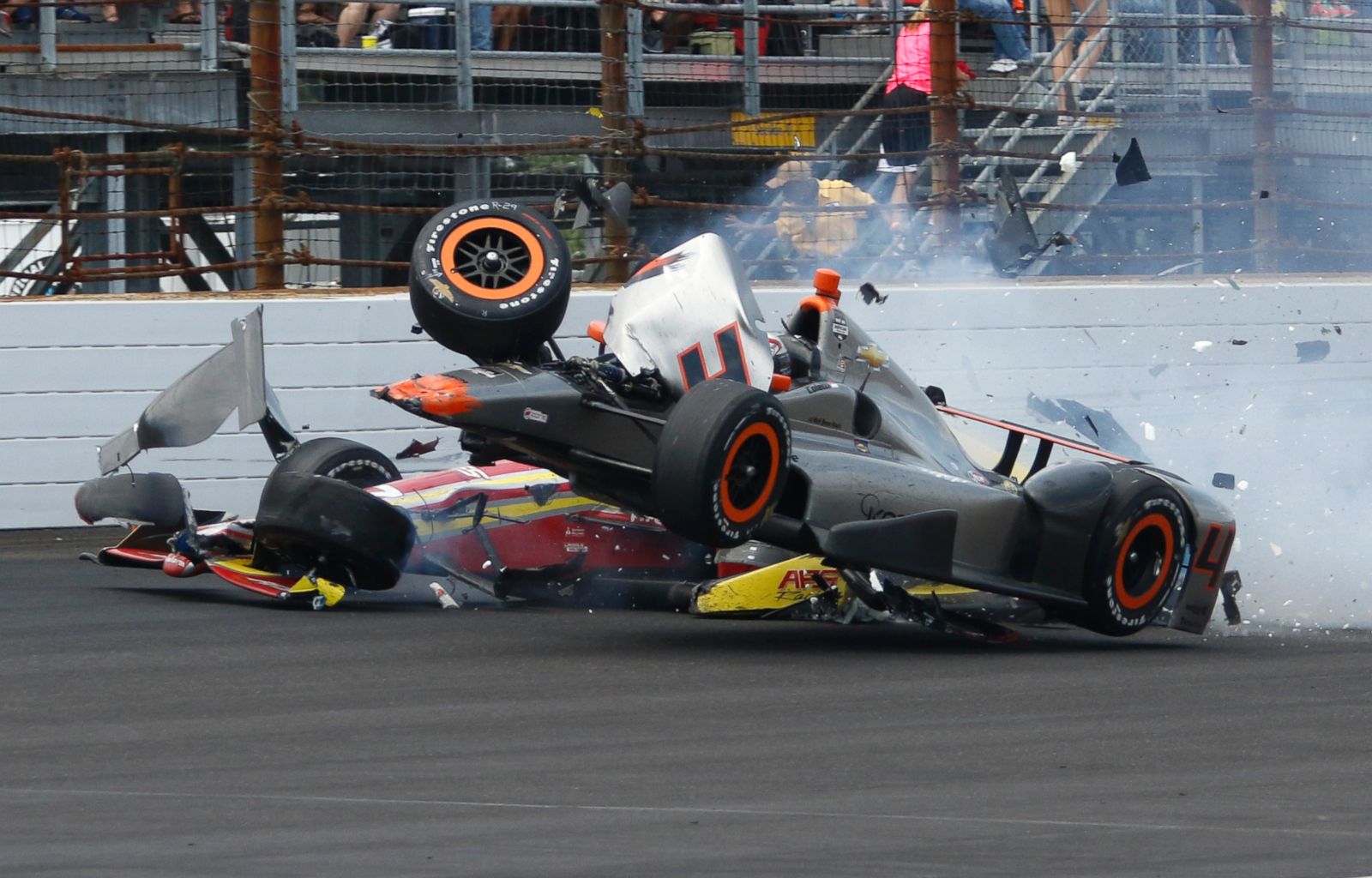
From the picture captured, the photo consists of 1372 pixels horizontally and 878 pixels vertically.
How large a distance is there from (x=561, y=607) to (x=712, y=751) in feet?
8.90

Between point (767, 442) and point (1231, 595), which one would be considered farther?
point (1231, 595)

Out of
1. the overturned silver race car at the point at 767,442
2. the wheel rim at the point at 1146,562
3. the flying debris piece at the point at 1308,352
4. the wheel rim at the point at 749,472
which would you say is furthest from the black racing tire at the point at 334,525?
the flying debris piece at the point at 1308,352

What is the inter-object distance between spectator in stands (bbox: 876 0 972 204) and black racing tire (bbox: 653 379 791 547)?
4.21 metres

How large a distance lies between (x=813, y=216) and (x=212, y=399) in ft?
12.5

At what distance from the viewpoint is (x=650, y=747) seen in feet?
16.7

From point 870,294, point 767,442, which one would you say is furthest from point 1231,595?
point 767,442

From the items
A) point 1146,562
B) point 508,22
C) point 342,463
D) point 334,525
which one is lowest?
point 1146,562

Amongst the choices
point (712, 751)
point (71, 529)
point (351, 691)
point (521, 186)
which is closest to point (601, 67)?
point (521, 186)

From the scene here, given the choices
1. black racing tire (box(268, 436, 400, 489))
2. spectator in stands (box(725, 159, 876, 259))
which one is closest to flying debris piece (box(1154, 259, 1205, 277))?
spectator in stands (box(725, 159, 876, 259))

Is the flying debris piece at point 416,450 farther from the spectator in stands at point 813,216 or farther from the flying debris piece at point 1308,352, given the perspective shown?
the flying debris piece at point 1308,352

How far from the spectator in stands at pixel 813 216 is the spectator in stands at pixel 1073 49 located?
4.25 feet

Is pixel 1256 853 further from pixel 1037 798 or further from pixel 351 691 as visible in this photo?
pixel 351 691

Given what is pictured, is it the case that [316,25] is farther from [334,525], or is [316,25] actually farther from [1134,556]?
[1134,556]

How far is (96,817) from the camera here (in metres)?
4.23
